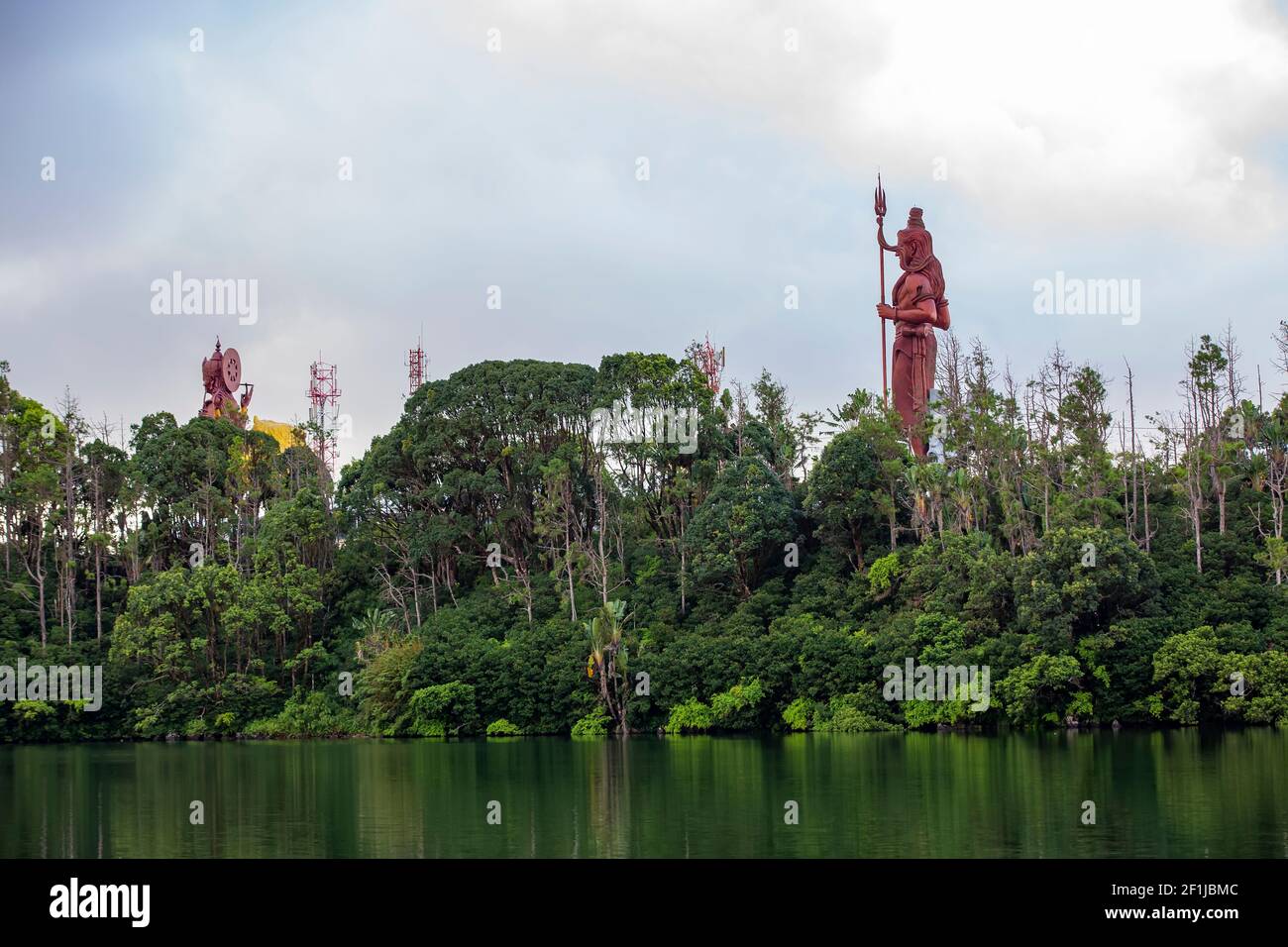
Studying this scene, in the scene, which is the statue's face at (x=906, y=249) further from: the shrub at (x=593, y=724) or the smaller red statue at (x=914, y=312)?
the shrub at (x=593, y=724)

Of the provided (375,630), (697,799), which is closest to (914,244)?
(375,630)

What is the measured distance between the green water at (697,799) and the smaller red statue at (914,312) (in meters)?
14.7

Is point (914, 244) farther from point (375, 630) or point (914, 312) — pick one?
point (375, 630)

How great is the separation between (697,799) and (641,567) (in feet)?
76.0

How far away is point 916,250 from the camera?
4681 centimetres

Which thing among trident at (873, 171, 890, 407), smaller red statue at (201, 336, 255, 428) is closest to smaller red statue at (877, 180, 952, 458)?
trident at (873, 171, 890, 407)

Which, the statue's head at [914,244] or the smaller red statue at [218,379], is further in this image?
the smaller red statue at [218,379]

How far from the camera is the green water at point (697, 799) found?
1970 centimetres

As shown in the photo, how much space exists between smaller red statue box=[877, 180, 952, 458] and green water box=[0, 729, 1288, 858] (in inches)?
581

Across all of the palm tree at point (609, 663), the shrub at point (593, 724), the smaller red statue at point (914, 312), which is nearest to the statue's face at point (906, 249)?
the smaller red statue at point (914, 312)

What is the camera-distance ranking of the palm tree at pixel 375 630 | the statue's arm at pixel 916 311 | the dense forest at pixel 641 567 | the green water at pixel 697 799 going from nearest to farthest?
1. the green water at pixel 697 799
2. the dense forest at pixel 641 567
3. the palm tree at pixel 375 630
4. the statue's arm at pixel 916 311

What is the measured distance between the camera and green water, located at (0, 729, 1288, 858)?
19.7 m
